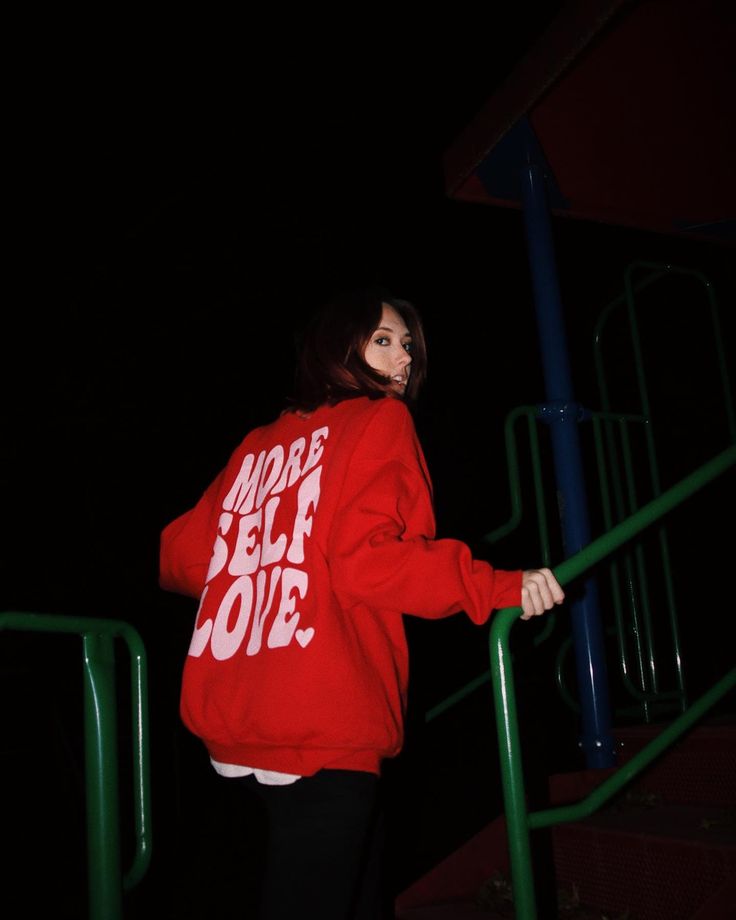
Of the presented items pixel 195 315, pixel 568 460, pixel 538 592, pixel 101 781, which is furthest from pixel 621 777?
pixel 195 315

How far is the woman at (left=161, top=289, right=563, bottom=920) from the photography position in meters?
1.04

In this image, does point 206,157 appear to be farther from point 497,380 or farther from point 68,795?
point 68,795

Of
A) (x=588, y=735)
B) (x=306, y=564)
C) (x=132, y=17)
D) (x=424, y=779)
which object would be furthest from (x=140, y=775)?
(x=132, y=17)

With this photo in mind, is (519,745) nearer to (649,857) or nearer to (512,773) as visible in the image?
(512,773)

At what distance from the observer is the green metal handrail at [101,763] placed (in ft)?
4.02

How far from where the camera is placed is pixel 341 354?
1.52 m

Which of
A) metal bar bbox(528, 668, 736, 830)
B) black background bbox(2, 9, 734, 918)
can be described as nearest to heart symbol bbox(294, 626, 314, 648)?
metal bar bbox(528, 668, 736, 830)

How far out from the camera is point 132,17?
3.12 meters

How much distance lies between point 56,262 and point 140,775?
302 centimetres

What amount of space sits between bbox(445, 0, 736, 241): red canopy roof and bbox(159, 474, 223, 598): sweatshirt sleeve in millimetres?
1775

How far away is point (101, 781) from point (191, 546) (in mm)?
447

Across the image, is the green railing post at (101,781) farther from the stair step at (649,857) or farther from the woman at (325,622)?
the stair step at (649,857)

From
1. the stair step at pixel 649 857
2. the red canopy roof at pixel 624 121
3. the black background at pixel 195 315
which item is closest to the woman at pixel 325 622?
the stair step at pixel 649 857

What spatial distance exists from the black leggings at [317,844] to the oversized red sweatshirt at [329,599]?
3cm
